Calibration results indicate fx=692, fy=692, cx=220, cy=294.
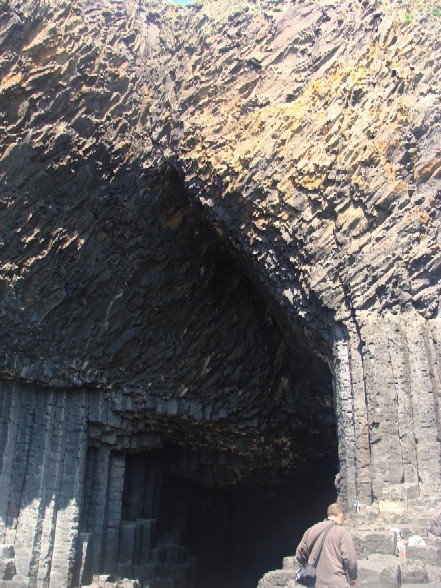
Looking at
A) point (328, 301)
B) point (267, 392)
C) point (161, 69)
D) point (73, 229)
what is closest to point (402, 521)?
point (328, 301)

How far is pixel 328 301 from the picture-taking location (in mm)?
10188

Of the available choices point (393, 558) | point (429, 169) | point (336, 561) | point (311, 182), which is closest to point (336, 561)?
point (336, 561)

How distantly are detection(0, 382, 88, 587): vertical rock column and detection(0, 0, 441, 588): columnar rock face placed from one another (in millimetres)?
35

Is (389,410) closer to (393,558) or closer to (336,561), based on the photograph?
(393,558)

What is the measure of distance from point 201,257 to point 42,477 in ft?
16.1

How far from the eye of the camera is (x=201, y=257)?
517 inches

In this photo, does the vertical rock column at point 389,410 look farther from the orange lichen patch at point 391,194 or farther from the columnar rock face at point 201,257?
the orange lichen patch at point 391,194

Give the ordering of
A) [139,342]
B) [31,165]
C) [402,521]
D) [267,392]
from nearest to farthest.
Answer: [402,521], [31,165], [139,342], [267,392]

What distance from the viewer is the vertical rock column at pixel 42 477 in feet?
38.9

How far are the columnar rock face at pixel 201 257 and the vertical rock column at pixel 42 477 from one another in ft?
0.12

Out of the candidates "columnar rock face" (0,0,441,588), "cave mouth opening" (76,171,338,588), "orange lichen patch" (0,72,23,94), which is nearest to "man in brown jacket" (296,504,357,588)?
"columnar rock face" (0,0,441,588)

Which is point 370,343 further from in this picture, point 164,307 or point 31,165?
point 31,165

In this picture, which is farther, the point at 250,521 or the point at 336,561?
the point at 250,521

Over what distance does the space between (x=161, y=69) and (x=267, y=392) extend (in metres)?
6.52
